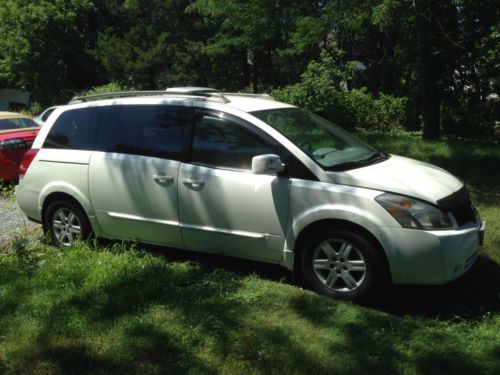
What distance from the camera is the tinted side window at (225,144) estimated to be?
15.9 ft

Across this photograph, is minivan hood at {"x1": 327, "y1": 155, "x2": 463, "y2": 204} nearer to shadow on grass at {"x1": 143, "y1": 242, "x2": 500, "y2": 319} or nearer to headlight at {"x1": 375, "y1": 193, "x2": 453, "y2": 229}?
headlight at {"x1": 375, "y1": 193, "x2": 453, "y2": 229}

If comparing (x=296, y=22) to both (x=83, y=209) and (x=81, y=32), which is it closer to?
(x=83, y=209)

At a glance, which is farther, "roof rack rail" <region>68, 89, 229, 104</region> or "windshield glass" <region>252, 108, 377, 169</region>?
"roof rack rail" <region>68, 89, 229, 104</region>

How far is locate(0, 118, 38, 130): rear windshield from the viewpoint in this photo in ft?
35.0

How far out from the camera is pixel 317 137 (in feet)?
17.2

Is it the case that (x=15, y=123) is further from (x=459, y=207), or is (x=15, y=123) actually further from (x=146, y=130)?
(x=459, y=207)

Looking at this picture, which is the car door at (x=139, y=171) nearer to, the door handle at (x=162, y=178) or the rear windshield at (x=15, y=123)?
the door handle at (x=162, y=178)

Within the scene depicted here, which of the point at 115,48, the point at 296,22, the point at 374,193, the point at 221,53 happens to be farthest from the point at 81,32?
the point at 374,193

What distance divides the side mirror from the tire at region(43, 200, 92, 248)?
2.25m

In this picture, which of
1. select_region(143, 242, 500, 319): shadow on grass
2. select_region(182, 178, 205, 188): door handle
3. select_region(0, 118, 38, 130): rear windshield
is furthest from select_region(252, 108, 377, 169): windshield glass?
select_region(0, 118, 38, 130): rear windshield

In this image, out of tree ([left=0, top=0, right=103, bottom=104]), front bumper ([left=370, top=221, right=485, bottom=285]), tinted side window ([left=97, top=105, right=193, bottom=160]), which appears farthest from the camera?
tree ([left=0, top=0, right=103, bottom=104])

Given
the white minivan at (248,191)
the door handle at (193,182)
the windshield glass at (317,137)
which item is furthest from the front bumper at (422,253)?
the door handle at (193,182)

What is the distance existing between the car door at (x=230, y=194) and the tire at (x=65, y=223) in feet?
4.32

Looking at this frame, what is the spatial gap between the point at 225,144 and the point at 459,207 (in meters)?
2.08
